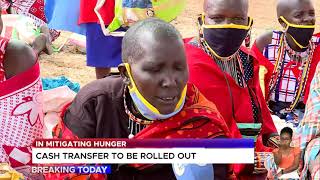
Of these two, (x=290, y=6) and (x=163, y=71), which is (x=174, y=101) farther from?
(x=290, y=6)

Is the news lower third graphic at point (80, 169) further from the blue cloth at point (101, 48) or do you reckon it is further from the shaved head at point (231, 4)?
the blue cloth at point (101, 48)

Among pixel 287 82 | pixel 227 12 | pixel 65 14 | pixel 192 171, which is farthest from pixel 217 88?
pixel 65 14

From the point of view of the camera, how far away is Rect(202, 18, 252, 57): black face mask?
131 inches

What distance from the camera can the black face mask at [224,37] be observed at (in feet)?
10.9

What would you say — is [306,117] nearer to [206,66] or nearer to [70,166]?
[206,66]

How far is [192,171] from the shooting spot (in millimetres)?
2367

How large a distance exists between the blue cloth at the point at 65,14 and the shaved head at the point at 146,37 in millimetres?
3025

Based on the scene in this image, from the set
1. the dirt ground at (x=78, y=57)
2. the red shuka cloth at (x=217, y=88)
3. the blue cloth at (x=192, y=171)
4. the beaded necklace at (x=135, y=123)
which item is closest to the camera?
the blue cloth at (x=192, y=171)

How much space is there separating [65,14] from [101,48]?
21.8 inches

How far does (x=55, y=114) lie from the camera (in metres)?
4.21

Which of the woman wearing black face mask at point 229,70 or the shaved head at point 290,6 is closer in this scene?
the woman wearing black face mask at point 229,70

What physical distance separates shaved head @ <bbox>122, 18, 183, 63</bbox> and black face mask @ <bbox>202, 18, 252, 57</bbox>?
77cm

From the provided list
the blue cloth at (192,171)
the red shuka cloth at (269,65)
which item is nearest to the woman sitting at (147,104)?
the blue cloth at (192,171)

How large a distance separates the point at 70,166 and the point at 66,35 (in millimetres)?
6776
